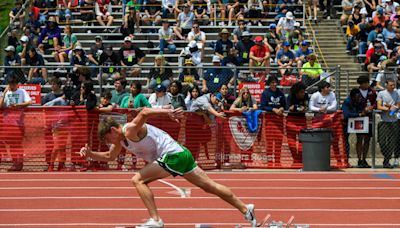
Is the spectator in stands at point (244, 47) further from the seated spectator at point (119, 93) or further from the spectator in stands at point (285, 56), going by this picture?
the seated spectator at point (119, 93)

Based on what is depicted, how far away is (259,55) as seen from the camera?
76.7 ft

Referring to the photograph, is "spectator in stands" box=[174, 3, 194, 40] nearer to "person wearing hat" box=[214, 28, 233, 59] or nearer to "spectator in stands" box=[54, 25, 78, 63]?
"person wearing hat" box=[214, 28, 233, 59]

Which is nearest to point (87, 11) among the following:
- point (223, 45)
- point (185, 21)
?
point (185, 21)

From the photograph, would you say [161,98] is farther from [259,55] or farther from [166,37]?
[166,37]

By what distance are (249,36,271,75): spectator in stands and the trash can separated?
4.95 m

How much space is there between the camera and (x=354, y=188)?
53.0 feet

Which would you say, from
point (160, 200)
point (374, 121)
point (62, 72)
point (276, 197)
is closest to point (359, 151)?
point (374, 121)

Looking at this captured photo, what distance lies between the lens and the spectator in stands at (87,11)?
1093 inches

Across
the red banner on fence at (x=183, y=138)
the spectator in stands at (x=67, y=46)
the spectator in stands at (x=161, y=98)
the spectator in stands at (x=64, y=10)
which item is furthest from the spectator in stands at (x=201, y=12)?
the red banner on fence at (x=183, y=138)

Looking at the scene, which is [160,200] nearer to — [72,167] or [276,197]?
[276,197]

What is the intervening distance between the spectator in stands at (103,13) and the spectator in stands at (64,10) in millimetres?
887

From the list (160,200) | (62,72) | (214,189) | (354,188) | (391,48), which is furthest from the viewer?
(391,48)

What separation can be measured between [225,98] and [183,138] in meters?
1.59

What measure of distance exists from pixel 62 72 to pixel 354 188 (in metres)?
8.71
